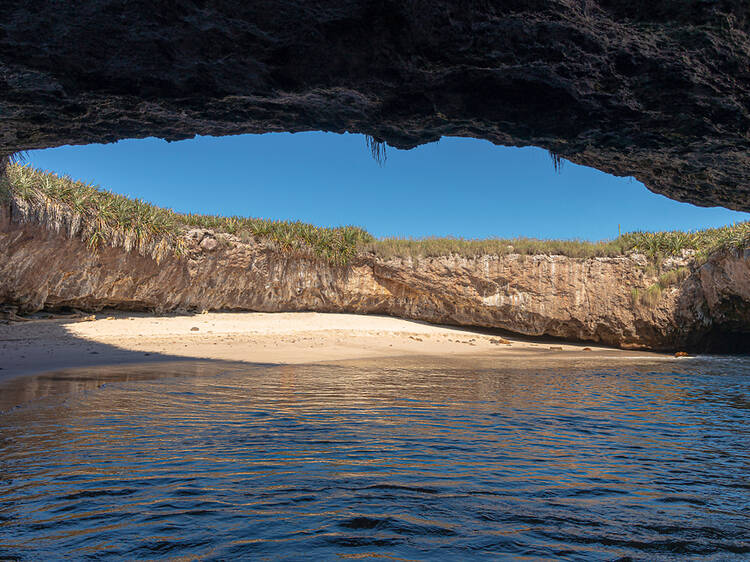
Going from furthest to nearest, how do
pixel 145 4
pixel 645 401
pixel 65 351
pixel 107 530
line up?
pixel 65 351 < pixel 645 401 < pixel 145 4 < pixel 107 530

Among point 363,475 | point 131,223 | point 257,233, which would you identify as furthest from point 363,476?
point 257,233

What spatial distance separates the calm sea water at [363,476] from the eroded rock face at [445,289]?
936 cm

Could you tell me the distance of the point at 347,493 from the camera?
3.01m

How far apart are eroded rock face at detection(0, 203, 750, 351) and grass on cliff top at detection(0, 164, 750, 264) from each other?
393 millimetres

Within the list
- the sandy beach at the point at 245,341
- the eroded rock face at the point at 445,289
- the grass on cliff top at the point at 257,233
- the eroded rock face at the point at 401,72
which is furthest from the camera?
the eroded rock face at the point at 445,289

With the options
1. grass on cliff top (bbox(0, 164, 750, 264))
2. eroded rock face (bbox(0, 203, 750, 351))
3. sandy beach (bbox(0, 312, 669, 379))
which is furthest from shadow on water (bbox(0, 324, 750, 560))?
eroded rock face (bbox(0, 203, 750, 351))

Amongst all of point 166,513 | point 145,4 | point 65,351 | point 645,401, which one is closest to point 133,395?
point 166,513

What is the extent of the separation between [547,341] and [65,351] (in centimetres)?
1653

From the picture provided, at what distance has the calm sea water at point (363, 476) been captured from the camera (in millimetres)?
2365

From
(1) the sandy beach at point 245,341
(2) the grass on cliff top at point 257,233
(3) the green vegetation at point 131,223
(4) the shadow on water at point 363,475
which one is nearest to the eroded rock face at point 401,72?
(4) the shadow on water at point 363,475

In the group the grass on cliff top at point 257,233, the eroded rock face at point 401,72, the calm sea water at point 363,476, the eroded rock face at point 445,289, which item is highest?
the grass on cliff top at point 257,233

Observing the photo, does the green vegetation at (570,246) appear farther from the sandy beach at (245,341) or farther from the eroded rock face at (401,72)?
the eroded rock face at (401,72)

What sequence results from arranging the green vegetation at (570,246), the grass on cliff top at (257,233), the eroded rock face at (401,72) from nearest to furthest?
the eroded rock face at (401,72), the grass on cliff top at (257,233), the green vegetation at (570,246)

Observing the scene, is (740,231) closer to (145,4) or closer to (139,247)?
(145,4)
